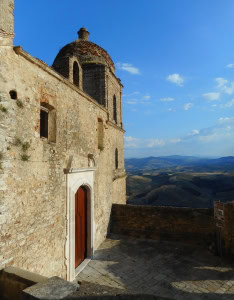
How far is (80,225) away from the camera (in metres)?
7.59

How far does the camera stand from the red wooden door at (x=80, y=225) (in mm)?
7285

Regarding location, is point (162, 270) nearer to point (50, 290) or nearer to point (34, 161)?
point (50, 290)

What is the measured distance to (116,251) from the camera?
8.27 m

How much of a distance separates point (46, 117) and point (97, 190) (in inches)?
161

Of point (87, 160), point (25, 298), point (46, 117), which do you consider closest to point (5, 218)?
point (25, 298)

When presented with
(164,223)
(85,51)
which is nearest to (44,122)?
(164,223)

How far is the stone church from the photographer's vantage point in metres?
4.18

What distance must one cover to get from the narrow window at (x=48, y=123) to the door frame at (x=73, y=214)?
128 centimetres

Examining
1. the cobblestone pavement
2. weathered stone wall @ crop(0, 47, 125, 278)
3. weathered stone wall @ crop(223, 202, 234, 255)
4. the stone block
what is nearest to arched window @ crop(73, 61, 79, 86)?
weathered stone wall @ crop(0, 47, 125, 278)

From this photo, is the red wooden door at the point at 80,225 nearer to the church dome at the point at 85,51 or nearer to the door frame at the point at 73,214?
the door frame at the point at 73,214

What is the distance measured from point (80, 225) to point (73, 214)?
1.27 m

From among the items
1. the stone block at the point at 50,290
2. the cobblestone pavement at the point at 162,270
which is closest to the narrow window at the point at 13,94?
the stone block at the point at 50,290

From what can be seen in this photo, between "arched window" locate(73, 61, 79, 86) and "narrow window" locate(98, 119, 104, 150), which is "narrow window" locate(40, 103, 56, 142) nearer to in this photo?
"arched window" locate(73, 61, 79, 86)

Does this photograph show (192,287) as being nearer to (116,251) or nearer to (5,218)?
(116,251)
